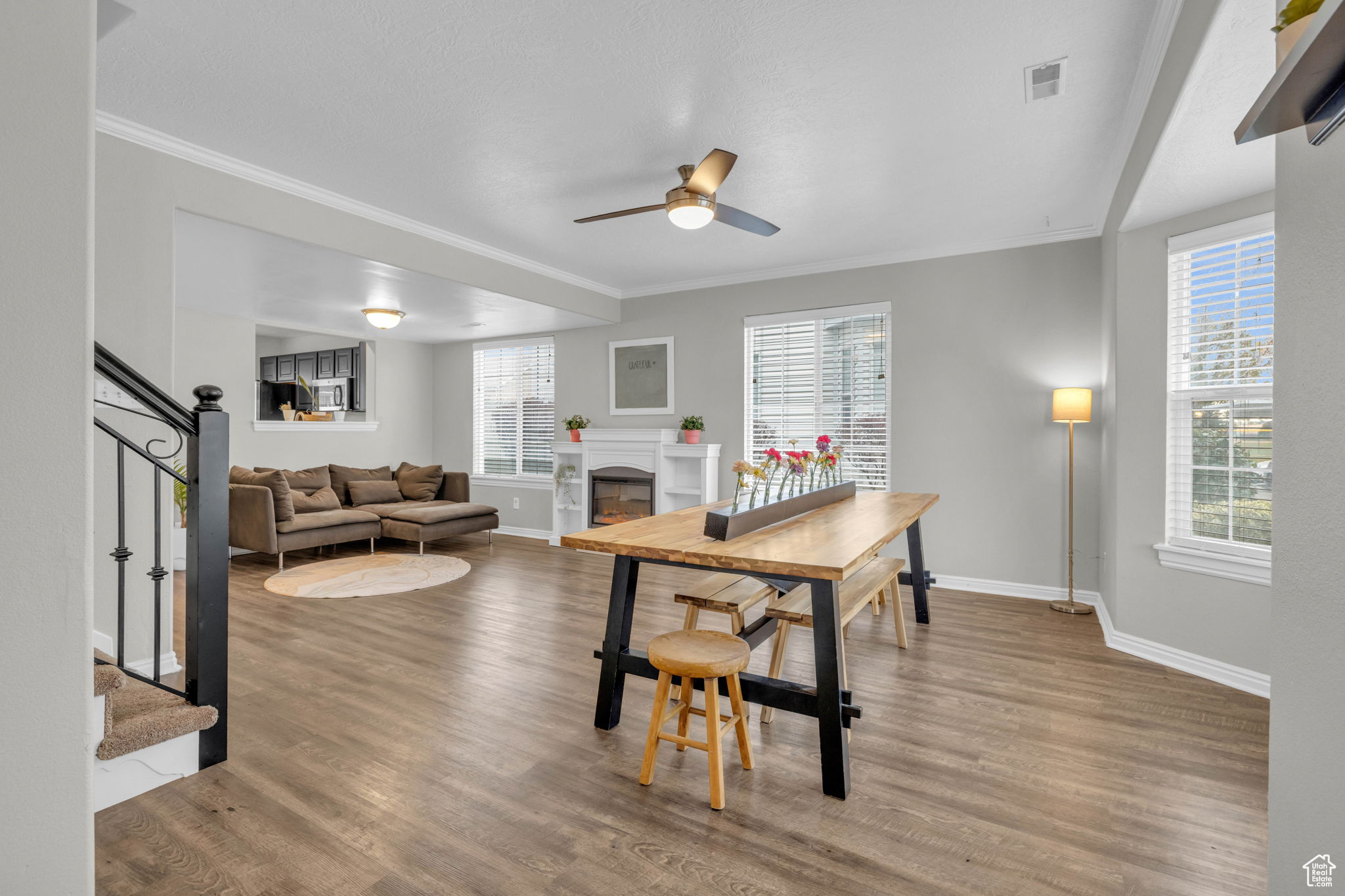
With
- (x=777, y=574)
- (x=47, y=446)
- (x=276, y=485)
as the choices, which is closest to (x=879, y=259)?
(x=777, y=574)

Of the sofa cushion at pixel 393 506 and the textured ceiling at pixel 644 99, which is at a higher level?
the textured ceiling at pixel 644 99

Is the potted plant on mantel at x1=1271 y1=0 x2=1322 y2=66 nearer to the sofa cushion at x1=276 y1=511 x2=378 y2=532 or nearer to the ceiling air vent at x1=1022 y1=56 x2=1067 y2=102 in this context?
the ceiling air vent at x1=1022 y1=56 x2=1067 y2=102

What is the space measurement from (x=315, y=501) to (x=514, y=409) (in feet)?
7.73

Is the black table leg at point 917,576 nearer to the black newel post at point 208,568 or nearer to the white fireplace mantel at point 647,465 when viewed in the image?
the white fireplace mantel at point 647,465

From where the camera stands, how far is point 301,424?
720cm

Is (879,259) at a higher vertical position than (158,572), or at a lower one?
higher

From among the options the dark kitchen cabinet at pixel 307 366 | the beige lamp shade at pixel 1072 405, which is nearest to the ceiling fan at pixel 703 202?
the beige lamp shade at pixel 1072 405

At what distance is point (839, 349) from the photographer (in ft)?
18.2

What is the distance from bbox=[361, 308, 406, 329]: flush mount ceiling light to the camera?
18.8ft

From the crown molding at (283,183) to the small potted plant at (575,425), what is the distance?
1809 mm

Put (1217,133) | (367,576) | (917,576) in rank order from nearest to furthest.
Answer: (1217,133) < (917,576) < (367,576)

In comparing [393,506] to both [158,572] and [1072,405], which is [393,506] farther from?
[1072,405]

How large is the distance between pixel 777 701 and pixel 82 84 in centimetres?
241

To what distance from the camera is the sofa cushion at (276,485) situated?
576 cm
